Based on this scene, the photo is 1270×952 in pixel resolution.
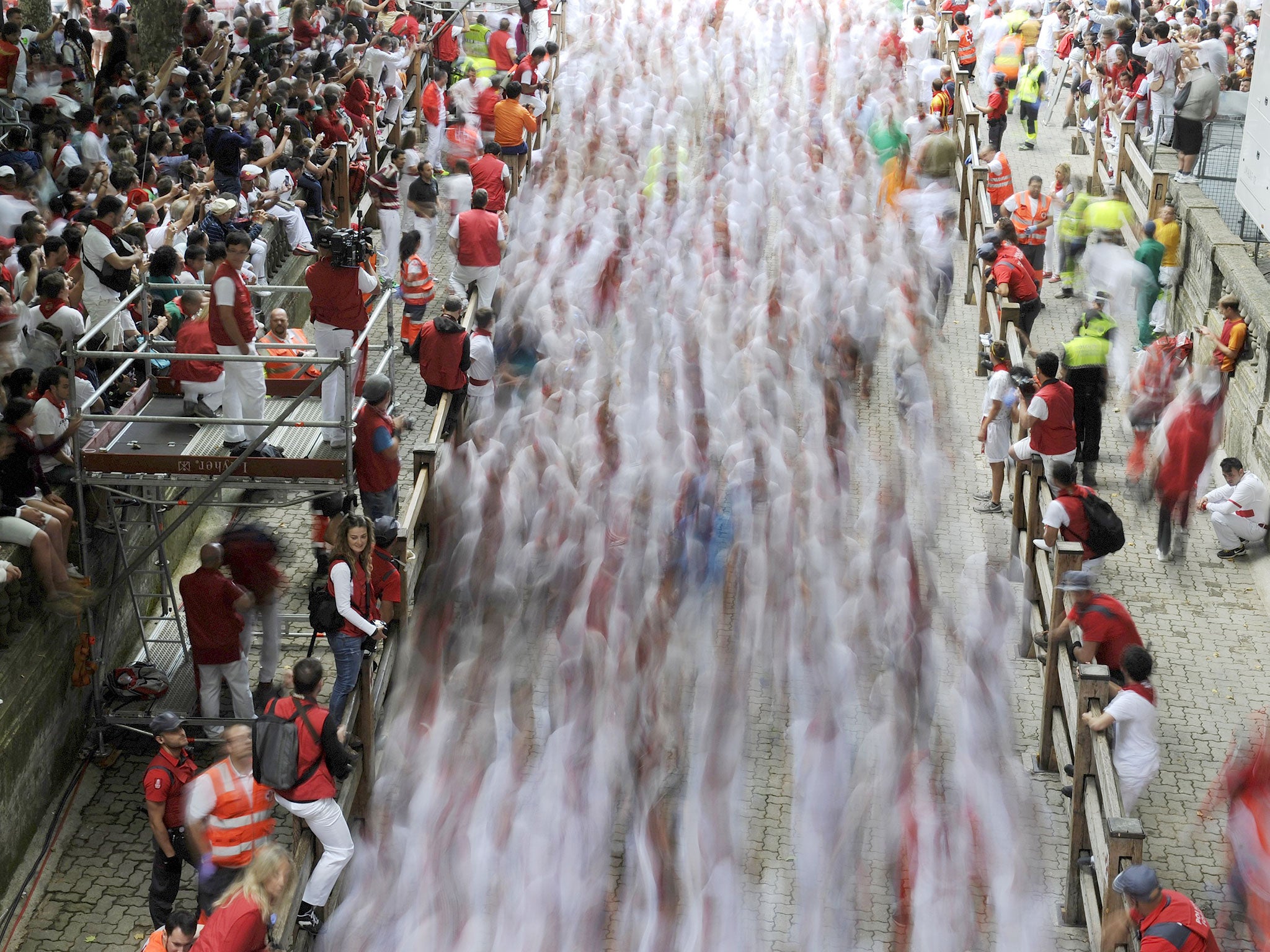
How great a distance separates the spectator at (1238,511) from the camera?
40.3ft

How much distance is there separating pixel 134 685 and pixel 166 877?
2212 millimetres

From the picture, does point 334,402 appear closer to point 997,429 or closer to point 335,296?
point 335,296

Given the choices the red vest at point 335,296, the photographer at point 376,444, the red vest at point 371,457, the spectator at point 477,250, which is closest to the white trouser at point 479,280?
the spectator at point 477,250

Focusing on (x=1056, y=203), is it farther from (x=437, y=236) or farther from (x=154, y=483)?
(x=154, y=483)

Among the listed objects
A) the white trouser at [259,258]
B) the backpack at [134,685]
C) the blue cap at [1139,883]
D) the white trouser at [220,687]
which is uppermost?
the white trouser at [259,258]

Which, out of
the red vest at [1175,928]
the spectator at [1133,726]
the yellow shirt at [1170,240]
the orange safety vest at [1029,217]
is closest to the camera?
the red vest at [1175,928]

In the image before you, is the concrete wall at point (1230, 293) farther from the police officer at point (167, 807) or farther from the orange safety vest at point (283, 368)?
the police officer at point (167, 807)

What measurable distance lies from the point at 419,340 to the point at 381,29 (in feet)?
35.3

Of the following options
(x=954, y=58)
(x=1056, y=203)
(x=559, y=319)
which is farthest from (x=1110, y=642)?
(x=954, y=58)

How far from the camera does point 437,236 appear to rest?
18000mm

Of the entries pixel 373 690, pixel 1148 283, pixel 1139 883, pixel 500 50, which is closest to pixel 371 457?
pixel 373 690

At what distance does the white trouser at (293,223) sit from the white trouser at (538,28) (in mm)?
7639

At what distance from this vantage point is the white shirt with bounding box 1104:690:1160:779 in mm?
8766

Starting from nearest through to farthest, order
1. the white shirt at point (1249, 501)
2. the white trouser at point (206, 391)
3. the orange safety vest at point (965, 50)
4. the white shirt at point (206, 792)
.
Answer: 1. the white shirt at point (206, 792)
2. the white trouser at point (206, 391)
3. the white shirt at point (1249, 501)
4. the orange safety vest at point (965, 50)
